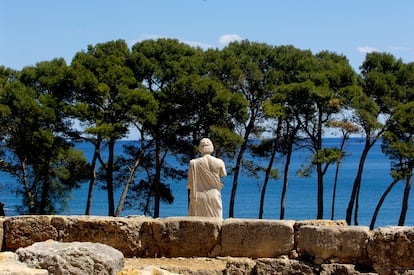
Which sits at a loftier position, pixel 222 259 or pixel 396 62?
pixel 396 62

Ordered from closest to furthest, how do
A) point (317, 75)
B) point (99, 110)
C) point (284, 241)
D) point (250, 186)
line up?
→ point (284, 241) → point (99, 110) → point (317, 75) → point (250, 186)

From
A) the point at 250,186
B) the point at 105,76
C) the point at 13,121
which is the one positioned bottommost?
the point at 250,186

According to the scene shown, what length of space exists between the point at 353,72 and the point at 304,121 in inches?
128

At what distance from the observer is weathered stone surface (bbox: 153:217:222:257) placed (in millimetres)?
10148

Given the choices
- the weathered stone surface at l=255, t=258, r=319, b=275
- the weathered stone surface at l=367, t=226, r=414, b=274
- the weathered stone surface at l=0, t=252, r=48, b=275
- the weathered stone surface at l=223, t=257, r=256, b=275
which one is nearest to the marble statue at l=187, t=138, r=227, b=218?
the weathered stone surface at l=223, t=257, r=256, b=275

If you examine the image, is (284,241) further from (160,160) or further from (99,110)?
(160,160)

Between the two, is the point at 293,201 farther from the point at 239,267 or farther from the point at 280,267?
the point at 239,267

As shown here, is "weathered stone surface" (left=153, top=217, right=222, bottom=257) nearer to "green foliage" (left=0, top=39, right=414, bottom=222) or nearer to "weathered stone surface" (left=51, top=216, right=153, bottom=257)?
"weathered stone surface" (left=51, top=216, right=153, bottom=257)

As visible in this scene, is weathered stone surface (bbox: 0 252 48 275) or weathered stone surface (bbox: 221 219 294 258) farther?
weathered stone surface (bbox: 221 219 294 258)

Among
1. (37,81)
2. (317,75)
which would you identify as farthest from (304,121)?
(37,81)

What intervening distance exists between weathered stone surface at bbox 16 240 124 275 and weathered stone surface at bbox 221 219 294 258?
2754 millimetres

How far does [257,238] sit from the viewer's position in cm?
993

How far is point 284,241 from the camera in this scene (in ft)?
32.3

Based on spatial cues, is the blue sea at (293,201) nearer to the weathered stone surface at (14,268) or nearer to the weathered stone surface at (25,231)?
the weathered stone surface at (25,231)
